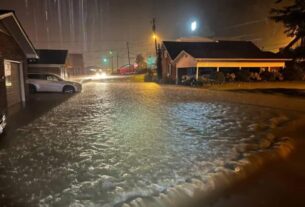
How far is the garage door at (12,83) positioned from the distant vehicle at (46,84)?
5.74m

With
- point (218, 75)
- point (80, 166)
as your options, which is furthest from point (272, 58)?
point (80, 166)

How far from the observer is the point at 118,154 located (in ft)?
21.9

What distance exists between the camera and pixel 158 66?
43.2m

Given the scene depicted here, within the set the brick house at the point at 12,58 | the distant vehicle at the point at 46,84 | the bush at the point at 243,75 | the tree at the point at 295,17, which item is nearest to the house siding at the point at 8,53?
the brick house at the point at 12,58

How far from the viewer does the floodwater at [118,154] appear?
477 cm

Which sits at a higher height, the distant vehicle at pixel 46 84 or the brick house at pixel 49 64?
the brick house at pixel 49 64

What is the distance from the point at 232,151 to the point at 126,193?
3200 mm

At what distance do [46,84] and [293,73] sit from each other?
96.3 feet

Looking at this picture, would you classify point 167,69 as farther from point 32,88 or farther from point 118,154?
point 118,154

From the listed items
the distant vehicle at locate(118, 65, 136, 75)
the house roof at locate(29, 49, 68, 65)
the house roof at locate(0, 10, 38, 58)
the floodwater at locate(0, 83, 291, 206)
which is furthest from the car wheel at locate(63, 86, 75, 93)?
the distant vehicle at locate(118, 65, 136, 75)

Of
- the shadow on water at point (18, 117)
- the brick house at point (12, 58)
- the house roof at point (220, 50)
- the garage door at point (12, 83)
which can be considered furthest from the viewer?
the house roof at point (220, 50)

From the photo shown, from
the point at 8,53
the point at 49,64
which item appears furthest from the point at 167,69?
the point at 8,53

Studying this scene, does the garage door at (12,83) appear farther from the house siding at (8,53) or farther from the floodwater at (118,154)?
the floodwater at (118,154)

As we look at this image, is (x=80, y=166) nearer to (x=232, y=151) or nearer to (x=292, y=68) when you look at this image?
(x=232, y=151)
